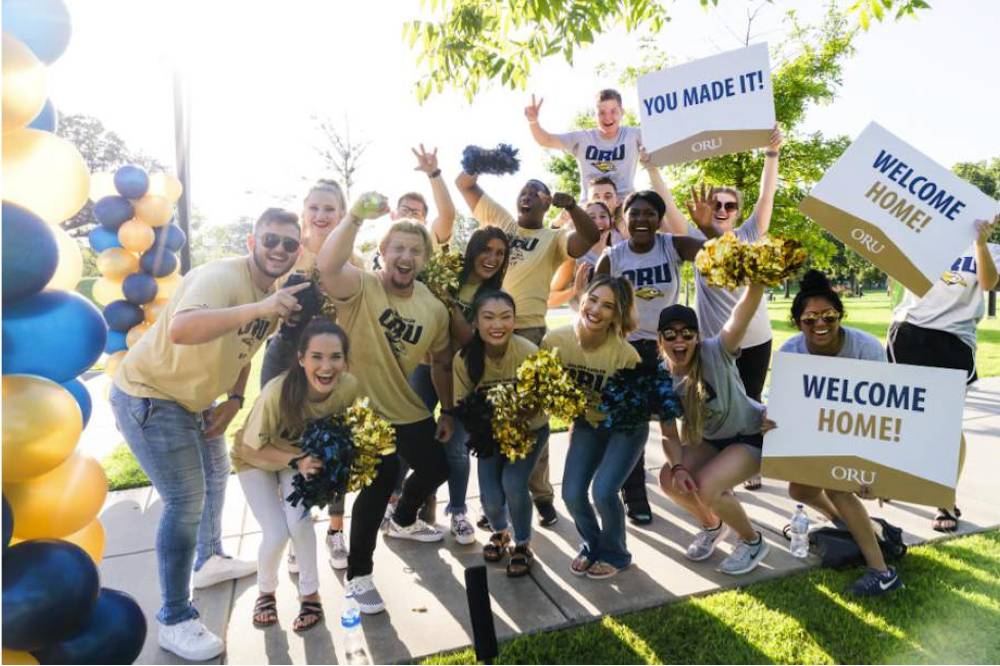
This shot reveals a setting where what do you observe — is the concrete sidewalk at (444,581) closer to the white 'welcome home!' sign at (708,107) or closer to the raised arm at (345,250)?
the raised arm at (345,250)

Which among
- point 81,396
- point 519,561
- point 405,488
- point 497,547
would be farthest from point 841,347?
point 81,396

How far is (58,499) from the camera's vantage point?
222 centimetres

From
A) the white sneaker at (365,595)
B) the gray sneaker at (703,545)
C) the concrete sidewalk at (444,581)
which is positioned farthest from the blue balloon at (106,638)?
the gray sneaker at (703,545)

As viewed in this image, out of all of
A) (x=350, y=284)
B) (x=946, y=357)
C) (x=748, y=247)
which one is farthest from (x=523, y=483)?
(x=946, y=357)

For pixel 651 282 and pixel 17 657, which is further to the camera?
pixel 651 282

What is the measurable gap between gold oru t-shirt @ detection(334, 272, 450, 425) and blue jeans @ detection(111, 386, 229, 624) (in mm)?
950

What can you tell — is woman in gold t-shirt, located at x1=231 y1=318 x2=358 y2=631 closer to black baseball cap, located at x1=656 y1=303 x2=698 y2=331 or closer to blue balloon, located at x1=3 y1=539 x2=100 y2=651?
blue balloon, located at x1=3 y1=539 x2=100 y2=651

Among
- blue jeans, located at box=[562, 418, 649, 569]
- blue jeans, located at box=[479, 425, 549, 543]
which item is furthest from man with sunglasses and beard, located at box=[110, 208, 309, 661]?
blue jeans, located at box=[562, 418, 649, 569]

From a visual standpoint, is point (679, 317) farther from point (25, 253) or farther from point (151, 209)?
point (151, 209)

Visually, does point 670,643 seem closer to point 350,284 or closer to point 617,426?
point 617,426

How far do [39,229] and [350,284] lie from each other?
1.50 metres

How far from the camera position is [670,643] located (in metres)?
3.09

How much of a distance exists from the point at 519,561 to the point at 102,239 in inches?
260

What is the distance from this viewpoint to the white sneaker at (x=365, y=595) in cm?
336
